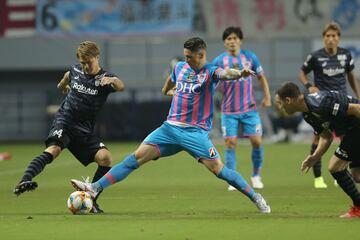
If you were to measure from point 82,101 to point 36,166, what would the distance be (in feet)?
3.29

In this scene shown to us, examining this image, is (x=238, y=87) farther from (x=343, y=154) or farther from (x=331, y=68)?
(x=343, y=154)

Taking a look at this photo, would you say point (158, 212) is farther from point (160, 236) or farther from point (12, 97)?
point (12, 97)

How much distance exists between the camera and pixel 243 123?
1506 cm

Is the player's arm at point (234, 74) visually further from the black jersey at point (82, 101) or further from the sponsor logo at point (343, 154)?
the black jersey at point (82, 101)

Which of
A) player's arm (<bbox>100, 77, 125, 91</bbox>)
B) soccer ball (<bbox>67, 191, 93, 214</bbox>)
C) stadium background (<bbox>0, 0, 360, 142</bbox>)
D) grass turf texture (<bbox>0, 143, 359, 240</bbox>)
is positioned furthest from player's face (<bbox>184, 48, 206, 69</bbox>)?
stadium background (<bbox>0, 0, 360, 142</bbox>)

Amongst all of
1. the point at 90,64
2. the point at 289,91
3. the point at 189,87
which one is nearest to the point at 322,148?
the point at 289,91

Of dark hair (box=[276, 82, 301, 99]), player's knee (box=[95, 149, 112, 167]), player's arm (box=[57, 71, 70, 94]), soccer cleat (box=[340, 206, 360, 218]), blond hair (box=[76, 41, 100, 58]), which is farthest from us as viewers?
player's arm (box=[57, 71, 70, 94])

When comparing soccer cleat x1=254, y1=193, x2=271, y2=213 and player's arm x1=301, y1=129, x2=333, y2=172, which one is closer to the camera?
player's arm x1=301, y1=129, x2=333, y2=172

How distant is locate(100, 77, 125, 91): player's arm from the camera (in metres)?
11.1

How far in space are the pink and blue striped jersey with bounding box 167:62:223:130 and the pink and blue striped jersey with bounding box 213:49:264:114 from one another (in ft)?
12.6

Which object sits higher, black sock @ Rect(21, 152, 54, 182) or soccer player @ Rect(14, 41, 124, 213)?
soccer player @ Rect(14, 41, 124, 213)

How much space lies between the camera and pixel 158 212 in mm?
11195

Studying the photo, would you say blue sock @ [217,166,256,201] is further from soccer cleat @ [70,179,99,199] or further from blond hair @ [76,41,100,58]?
blond hair @ [76,41,100,58]

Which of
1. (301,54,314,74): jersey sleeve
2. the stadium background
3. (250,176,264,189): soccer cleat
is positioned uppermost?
(301,54,314,74): jersey sleeve
